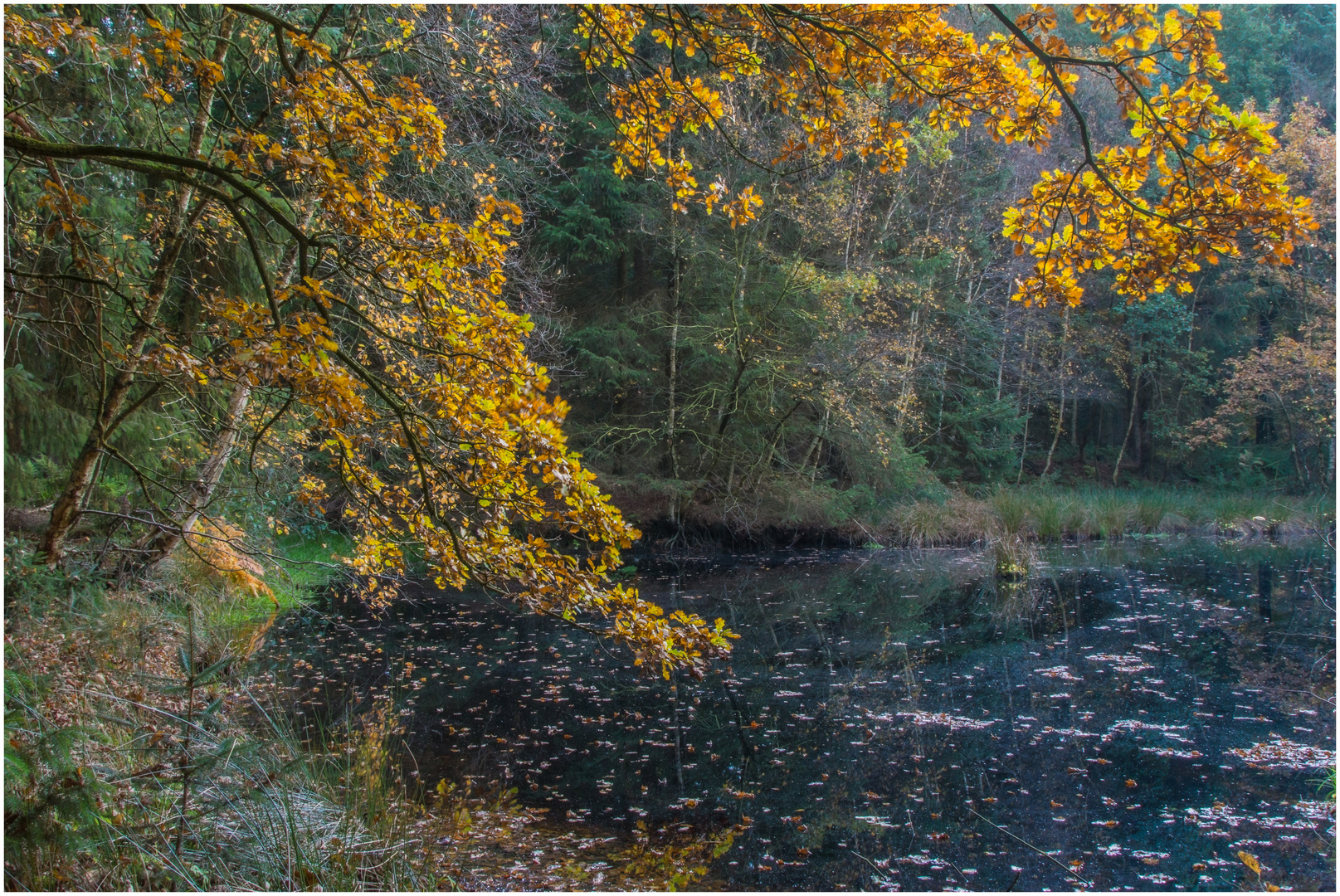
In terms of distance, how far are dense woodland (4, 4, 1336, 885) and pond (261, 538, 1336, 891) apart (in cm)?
89

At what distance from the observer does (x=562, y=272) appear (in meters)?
11.3

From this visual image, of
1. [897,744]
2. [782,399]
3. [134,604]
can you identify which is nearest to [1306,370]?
[782,399]

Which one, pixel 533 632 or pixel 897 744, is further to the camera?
pixel 533 632

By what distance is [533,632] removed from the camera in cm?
817

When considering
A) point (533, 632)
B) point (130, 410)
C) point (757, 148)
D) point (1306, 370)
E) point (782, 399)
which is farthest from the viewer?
point (1306, 370)

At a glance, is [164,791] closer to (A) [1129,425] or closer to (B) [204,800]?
(B) [204,800]

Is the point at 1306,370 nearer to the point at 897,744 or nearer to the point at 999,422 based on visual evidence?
the point at 999,422

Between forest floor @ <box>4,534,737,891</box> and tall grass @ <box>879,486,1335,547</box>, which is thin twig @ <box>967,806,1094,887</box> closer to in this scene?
forest floor @ <box>4,534,737,891</box>

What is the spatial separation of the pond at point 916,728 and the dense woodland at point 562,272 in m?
0.89

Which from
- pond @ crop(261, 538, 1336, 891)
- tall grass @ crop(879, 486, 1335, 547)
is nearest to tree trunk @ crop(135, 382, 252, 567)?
A: pond @ crop(261, 538, 1336, 891)

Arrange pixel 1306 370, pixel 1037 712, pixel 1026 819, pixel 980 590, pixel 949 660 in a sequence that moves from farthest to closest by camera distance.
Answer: pixel 1306 370, pixel 980 590, pixel 949 660, pixel 1037 712, pixel 1026 819

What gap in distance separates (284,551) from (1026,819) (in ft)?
30.4

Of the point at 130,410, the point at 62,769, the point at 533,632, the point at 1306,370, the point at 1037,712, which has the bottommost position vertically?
the point at 533,632

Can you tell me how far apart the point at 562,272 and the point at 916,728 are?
791 cm
